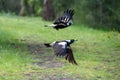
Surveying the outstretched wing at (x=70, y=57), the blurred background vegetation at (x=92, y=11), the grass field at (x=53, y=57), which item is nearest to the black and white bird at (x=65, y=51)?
the outstretched wing at (x=70, y=57)

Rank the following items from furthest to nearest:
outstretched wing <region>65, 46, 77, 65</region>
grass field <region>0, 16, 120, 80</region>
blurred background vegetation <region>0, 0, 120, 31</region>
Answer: blurred background vegetation <region>0, 0, 120, 31</region> < grass field <region>0, 16, 120, 80</region> < outstretched wing <region>65, 46, 77, 65</region>

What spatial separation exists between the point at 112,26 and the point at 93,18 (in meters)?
1.08

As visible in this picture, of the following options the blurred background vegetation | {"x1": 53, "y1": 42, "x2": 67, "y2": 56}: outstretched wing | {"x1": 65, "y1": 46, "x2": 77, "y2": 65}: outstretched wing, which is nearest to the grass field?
{"x1": 53, "y1": 42, "x2": 67, "y2": 56}: outstretched wing

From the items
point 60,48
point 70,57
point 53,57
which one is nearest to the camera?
point 70,57

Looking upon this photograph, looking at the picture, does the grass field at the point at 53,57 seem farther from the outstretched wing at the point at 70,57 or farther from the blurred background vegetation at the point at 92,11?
the blurred background vegetation at the point at 92,11

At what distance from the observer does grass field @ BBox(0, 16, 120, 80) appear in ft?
28.6

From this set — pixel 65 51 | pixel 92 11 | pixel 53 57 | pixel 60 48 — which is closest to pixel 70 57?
pixel 65 51

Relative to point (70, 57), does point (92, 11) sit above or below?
below

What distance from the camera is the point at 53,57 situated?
10.9 metres

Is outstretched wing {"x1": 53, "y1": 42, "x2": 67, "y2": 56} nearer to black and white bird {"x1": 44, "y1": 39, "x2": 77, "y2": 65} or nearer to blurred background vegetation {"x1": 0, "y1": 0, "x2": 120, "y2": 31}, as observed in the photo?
black and white bird {"x1": 44, "y1": 39, "x2": 77, "y2": 65}

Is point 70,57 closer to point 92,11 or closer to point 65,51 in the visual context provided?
point 65,51

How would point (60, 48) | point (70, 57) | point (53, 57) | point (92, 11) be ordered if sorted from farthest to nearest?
point (92, 11)
point (53, 57)
point (60, 48)
point (70, 57)

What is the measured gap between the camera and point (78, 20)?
20.6 m

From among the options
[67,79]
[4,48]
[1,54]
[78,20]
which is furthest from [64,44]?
[78,20]
